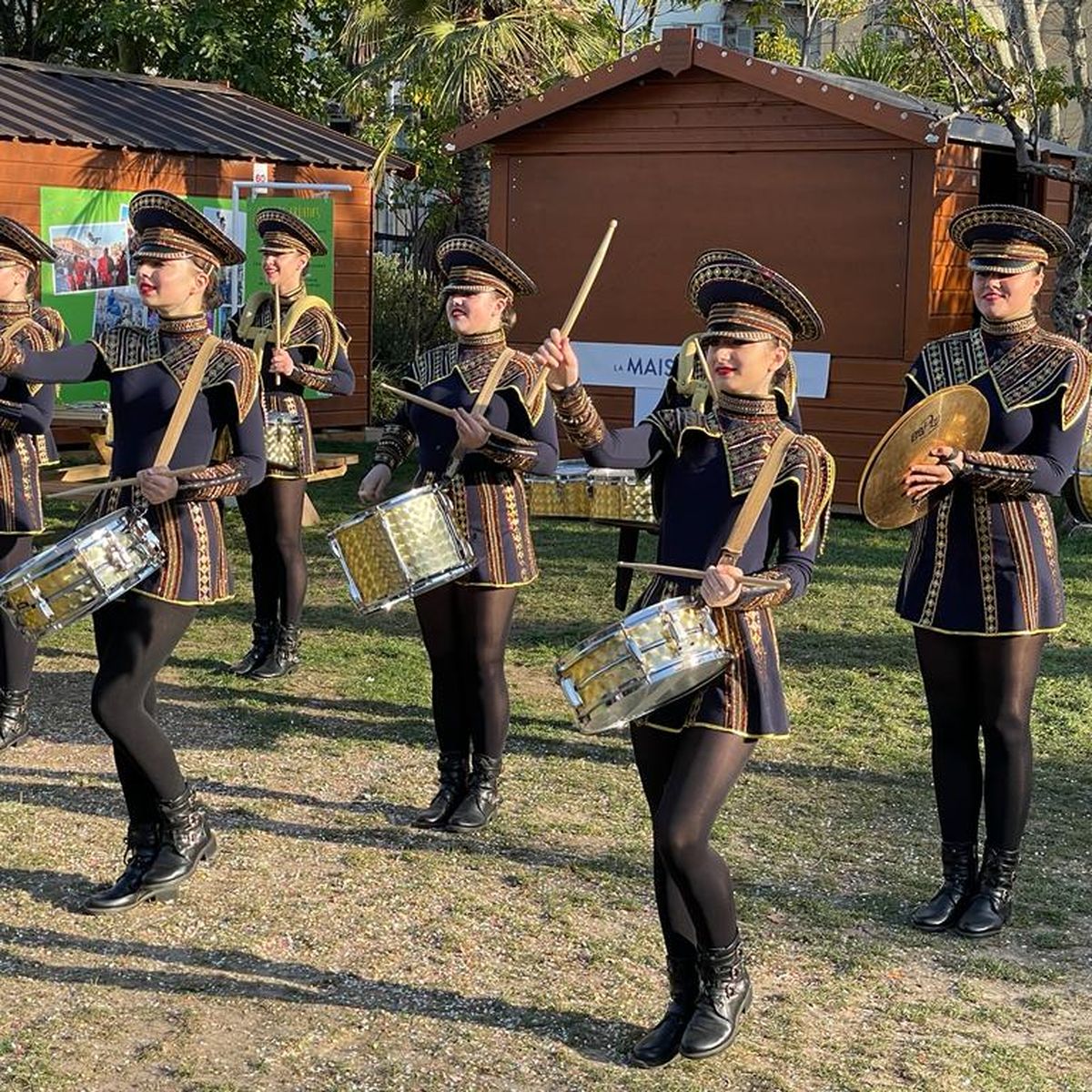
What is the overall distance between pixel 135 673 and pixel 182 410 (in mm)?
765

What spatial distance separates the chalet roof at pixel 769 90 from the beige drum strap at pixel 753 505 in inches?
340

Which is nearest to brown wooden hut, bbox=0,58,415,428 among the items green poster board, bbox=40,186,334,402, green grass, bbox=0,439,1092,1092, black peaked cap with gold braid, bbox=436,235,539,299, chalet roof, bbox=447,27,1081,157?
green poster board, bbox=40,186,334,402

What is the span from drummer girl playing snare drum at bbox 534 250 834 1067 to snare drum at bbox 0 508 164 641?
1.43 m

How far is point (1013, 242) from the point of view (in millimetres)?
4926

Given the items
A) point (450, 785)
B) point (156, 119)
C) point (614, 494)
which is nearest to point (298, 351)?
point (614, 494)

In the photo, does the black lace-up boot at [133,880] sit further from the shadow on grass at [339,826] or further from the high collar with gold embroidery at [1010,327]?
the high collar with gold embroidery at [1010,327]

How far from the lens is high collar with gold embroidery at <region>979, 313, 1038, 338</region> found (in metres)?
5.02

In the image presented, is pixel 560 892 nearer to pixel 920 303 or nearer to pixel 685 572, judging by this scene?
pixel 685 572

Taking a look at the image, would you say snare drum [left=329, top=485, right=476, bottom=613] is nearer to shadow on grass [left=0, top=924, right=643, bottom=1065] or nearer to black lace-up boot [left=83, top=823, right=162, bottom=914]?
black lace-up boot [left=83, top=823, right=162, bottom=914]

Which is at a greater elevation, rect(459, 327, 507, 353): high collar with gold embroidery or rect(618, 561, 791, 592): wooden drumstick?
rect(459, 327, 507, 353): high collar with gold embroidery

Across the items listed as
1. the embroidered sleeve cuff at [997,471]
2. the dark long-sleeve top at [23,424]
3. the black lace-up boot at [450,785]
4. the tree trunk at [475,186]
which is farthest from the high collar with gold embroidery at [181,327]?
the tree trunk at [475,186]

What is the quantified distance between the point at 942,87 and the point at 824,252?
23.7 feet

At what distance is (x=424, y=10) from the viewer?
16984 millimetres

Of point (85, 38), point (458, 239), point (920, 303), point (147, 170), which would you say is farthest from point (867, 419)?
point (85, 38)
